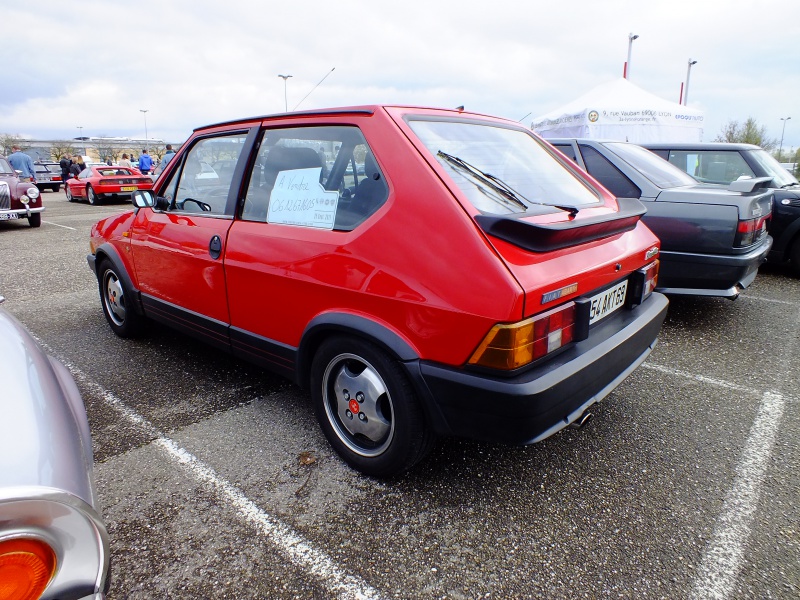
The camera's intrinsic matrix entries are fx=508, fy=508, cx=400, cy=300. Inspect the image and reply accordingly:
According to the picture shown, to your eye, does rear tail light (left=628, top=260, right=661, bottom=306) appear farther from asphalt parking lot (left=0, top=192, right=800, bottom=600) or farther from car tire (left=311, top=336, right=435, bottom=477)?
car tire (left=311, top=336, right=435, bottom=477)

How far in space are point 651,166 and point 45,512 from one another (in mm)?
5063

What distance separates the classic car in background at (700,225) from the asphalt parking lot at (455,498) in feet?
2.85

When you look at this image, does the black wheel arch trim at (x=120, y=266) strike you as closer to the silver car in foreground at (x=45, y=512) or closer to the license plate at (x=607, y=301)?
the silver car in foreground at (x=45, y=512)

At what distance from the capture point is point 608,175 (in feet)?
15.0

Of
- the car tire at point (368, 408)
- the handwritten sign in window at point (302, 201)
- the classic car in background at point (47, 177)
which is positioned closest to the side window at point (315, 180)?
the handwritten sign in window at point (302, 201)

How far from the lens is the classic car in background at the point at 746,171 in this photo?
593cm

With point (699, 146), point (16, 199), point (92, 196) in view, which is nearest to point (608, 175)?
point (699, 146)

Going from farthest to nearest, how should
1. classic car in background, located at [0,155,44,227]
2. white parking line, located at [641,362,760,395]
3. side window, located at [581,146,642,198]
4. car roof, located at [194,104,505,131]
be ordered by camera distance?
classic car in background, located at [0,155,44,227] → side window, located at [581,146,642,198] → white parking line, located at [641,362,760,395] → car roof, located at [194,104,505,131]

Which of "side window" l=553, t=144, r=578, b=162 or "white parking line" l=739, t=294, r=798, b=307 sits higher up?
"side window" l=553, t=144, r=578, b=162

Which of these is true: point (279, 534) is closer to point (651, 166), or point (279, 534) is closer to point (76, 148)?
point (651, 166)

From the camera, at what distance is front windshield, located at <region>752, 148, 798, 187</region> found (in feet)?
19.6

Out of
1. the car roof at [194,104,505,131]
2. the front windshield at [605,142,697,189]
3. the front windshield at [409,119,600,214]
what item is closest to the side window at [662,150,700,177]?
the front windshield at [605,142,697,189]

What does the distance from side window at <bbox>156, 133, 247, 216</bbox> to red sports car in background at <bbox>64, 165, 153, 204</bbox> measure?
13385mm

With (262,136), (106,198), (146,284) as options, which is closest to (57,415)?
(262,136)
